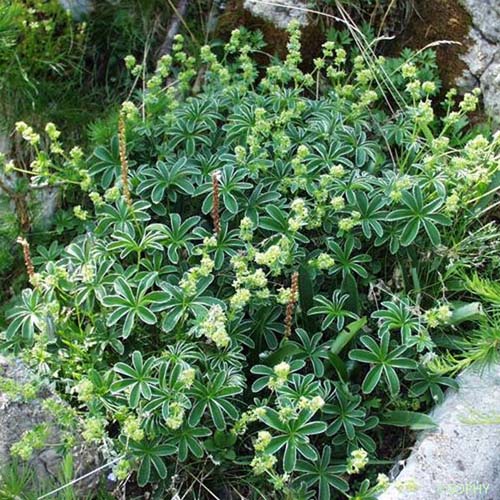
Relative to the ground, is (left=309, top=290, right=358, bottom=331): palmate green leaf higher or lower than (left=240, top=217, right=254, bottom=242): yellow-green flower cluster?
lower

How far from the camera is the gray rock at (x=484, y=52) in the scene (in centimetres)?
318

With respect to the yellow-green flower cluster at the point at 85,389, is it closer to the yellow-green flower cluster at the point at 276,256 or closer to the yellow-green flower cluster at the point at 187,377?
the yellow-green flower cluster at the point at 187,377

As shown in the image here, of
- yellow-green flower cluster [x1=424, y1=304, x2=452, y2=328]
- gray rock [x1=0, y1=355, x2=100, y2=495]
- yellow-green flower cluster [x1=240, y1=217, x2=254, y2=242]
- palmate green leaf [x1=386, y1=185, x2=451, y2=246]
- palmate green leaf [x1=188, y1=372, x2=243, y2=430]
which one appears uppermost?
palmate green leaf [x1=386, y1=185, x2=451, y2=246]

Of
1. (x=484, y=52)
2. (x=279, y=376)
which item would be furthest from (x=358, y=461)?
(x=484, y=52)

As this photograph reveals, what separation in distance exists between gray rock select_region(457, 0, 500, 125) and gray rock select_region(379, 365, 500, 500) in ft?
4.24

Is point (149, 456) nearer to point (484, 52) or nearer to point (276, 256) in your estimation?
point (276, 256)

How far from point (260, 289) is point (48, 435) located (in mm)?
805

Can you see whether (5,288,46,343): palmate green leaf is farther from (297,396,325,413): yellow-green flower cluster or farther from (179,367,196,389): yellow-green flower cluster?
(297,396,325,413): yellow-green flower cluster

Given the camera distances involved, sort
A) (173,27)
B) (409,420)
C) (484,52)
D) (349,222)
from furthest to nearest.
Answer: (173,27)
(484,52)
(349,222)
(409,420)

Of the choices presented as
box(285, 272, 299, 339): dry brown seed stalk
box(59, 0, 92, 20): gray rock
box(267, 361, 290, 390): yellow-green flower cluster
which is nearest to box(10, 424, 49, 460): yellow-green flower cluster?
box(267, 361, 290, 390): yellow-green flower cluster

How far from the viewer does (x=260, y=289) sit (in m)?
2.55

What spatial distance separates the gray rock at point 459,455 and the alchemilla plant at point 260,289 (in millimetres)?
87

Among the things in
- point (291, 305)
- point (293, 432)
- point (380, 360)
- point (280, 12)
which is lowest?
point (293, 432)

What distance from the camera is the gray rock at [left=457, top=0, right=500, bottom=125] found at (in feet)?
10.4
